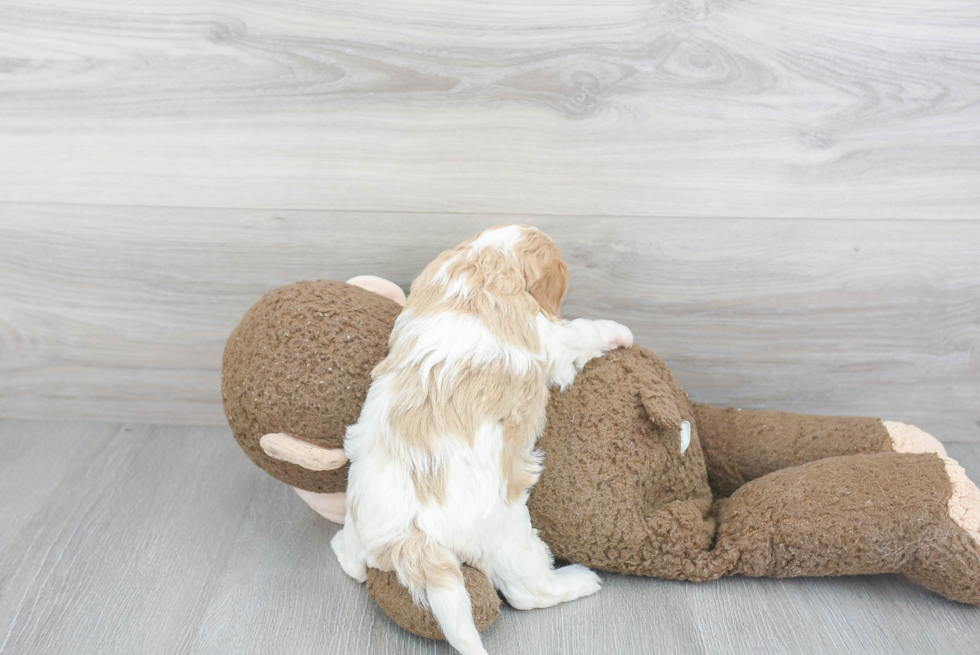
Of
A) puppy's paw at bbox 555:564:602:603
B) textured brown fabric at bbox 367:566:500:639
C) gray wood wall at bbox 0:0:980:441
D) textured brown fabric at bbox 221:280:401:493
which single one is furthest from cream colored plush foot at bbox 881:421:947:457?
textured brown fabric at bbox 221:280:401:493

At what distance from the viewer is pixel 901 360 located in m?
1.22

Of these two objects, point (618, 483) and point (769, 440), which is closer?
point (618, 483)

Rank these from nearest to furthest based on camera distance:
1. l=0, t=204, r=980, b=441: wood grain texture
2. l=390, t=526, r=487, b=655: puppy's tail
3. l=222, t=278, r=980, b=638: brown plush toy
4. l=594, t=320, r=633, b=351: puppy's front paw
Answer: l=390, t=526, r=487, b=655: puppy's tail < l=222, t=278, r=980, b=638: brown plush toy < l=594, t=320, r=633, b=351: puppy's front paw < l=0, t=204, r=980, b=441: wood grain texture

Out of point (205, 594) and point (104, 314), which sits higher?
point (104, 314)

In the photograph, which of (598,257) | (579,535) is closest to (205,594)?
(579,535)

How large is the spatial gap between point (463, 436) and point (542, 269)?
247 millimetres

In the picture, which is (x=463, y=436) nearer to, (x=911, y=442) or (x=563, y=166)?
(x=563, y=166)

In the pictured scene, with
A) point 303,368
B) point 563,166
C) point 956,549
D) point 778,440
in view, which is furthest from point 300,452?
point 956,549

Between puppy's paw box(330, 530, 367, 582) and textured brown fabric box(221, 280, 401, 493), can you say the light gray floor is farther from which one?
textured brown fabric box(221, 280, 401, 493)

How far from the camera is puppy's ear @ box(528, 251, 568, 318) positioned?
927 millimetres

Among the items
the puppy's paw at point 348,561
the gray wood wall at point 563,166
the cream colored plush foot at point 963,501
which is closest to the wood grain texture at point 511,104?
the gray wood wall at point 563,166

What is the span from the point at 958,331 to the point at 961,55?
0.44 meters

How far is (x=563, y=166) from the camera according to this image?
111 cm

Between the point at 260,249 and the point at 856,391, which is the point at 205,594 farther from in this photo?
the point at 856,391
